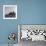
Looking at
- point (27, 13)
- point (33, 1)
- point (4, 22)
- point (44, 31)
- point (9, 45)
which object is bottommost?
point (9, 45)

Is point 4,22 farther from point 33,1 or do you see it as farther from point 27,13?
point 33,1

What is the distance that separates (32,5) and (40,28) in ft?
2.64

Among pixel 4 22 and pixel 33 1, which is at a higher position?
pixel 33 1

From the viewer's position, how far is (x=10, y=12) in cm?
448

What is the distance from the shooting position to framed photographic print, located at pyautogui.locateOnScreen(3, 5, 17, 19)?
14.6 feet

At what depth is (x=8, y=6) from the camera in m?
4.45

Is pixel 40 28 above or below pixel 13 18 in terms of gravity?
below

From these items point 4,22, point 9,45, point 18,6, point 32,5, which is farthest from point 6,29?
point 32,5

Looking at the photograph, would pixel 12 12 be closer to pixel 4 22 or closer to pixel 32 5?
pixel 4 22

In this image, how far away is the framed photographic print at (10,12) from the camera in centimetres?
446

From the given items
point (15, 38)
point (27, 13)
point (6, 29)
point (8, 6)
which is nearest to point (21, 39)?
point (15, 38)

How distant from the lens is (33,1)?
14.6ft

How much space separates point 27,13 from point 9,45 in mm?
1195

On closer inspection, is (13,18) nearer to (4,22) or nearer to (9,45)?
(4,22)
